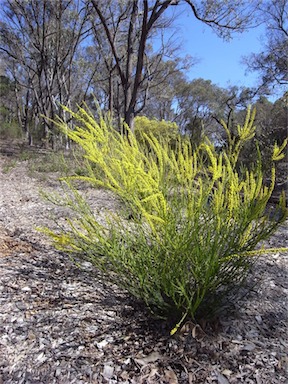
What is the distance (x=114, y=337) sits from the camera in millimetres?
1778

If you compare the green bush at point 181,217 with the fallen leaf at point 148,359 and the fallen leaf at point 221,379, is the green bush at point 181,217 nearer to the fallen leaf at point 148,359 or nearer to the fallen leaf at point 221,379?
the fallen leaf at point 148,359

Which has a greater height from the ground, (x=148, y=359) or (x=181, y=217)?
(x=181, y=217)

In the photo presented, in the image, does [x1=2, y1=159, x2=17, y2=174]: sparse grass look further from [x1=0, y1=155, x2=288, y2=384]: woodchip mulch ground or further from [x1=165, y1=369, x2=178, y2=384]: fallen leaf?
[x1=165, y1=369, x2=178, y2=384]: fallen leaf

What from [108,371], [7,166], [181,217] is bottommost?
[108,371]

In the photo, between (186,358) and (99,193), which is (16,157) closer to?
(99,193)

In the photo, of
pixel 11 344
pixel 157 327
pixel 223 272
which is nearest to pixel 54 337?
pixel 11 344

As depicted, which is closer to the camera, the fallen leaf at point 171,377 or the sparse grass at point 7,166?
the fallen leaf at point 171,377

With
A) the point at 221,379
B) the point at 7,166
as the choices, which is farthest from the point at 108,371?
the point at 7,166

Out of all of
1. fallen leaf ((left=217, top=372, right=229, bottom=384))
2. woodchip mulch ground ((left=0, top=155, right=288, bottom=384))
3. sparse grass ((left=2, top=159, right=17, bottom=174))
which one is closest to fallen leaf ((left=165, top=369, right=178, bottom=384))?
woodchip mulch ground ((left=0, top=155, right=288, bottom=384))

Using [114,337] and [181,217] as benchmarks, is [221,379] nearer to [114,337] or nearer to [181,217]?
[114,337]

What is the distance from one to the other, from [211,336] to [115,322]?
0.57 m

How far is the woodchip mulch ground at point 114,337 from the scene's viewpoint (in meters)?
1.54

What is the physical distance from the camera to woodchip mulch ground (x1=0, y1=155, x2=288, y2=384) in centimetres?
154

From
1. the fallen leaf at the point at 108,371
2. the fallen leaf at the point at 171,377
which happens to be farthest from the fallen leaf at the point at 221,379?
the fallen leaf at the point at 108,371
